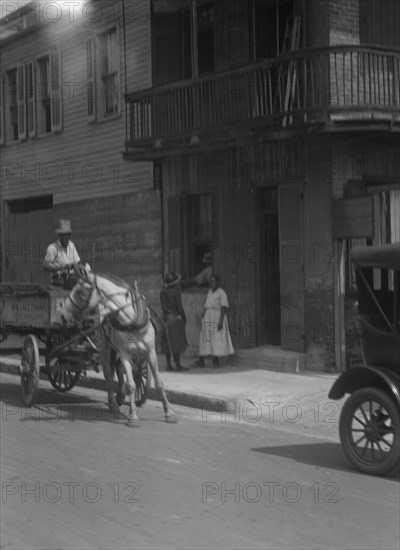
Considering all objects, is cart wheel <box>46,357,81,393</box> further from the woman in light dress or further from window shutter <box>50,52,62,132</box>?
window shutter <box>50,52,62,132</box>

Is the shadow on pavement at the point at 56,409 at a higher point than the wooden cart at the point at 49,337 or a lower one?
lower

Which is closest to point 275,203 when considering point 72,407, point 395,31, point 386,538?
point 395,31

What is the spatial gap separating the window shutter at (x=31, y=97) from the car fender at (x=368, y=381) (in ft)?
51.6

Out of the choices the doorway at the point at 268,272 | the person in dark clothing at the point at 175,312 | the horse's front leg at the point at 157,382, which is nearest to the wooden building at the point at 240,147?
the doorway at the point at 268,272

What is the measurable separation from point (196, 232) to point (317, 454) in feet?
29.9

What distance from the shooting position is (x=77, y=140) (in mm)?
21234

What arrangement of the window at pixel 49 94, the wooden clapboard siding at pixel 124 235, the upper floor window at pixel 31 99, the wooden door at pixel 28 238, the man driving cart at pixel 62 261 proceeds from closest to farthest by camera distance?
the man driving cart at pixel 62 261
the wooden clapboard siding at pixel 124 235
the window at pixel 49 94
the upper floor window at pixel 31 99
the wooden door at pixel 28 238

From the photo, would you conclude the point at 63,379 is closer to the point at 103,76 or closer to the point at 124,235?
the point at 124,235

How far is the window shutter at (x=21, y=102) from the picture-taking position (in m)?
23.3

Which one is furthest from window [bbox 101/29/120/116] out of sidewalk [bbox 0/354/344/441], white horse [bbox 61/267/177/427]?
white horse [bbox 61/267/177/427]

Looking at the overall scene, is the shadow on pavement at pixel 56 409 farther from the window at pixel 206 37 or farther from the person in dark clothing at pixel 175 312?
the window at pixel 206 37

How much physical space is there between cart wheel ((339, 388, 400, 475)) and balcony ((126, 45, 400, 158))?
621 centimetres

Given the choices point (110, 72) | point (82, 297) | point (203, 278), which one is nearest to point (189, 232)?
point (203, 278)

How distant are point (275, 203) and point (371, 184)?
1802 millimetres
